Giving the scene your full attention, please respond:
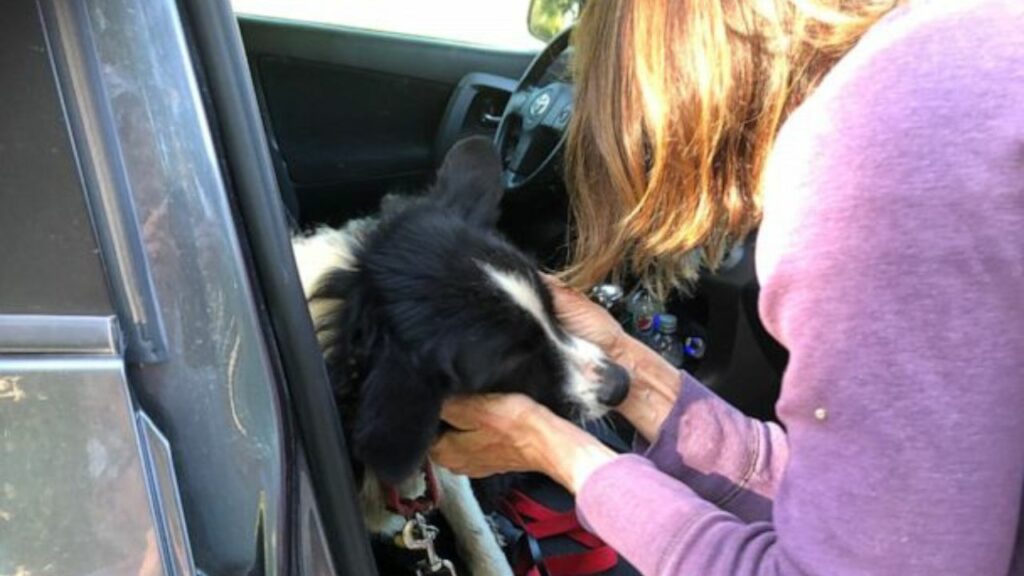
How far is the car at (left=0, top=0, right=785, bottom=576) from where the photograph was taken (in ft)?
2.96

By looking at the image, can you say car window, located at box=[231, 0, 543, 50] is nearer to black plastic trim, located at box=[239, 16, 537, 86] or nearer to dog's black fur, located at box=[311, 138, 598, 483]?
black plastic trim, located at box=[239, 16, 537, 86]

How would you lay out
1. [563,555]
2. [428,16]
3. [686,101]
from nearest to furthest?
[686,101], [563,555], [428,16]

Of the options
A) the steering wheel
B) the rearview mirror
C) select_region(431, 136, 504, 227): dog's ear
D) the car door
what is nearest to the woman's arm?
select_region(431, 136, 504, 227): dog's ear

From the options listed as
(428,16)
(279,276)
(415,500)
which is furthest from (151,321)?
(428,16)

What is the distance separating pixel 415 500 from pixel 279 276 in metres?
0.80

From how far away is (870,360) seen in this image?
91cm

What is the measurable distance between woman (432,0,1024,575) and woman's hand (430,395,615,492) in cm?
15

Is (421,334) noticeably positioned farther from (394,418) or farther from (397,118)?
(397,118)

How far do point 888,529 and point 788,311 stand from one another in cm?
23

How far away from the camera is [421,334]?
5.62ft

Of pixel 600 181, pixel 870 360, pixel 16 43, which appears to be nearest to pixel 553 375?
pixel 600 181

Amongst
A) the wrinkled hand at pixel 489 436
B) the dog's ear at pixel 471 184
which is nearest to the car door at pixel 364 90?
the dog's ear at pixel 471 184

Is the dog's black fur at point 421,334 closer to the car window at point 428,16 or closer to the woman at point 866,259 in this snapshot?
the woman at point 866,259

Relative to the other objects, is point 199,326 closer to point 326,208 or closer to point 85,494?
point 85,494
